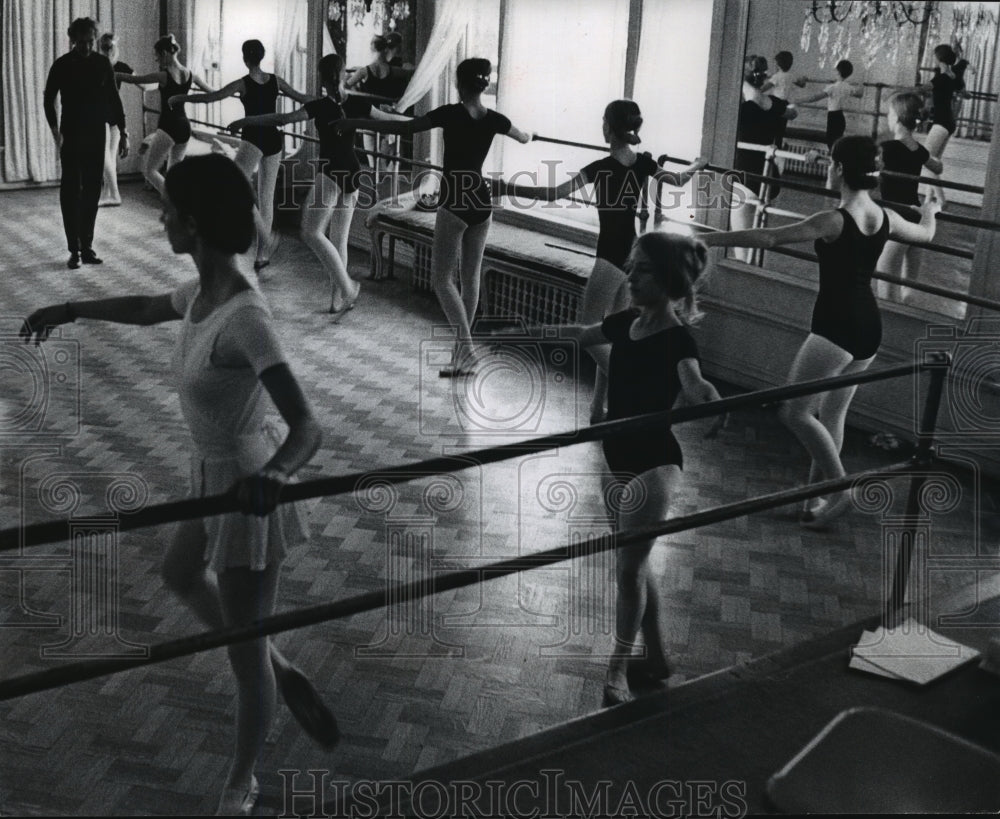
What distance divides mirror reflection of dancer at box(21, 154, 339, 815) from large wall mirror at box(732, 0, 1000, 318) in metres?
3.87

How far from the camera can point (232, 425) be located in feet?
8.14

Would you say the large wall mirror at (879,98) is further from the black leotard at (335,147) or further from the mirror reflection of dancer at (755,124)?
the black leotard at (335,147)

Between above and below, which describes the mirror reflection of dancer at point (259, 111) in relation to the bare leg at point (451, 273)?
above

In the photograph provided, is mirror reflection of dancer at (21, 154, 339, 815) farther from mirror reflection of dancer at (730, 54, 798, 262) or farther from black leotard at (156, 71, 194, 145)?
black leotard at (156, 71, 194, 145)

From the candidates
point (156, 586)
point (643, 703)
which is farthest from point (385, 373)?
point (643, 703)

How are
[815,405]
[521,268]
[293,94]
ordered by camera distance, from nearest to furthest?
[815,405], [521,268], [293,94]

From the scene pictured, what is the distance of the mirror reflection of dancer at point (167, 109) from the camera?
870cm

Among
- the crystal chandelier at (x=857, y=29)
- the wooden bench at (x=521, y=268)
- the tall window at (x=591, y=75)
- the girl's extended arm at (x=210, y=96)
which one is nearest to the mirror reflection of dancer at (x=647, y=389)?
the crystal chandelier at (x=857, y=29)

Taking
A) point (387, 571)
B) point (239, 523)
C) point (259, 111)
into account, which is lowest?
point (387, 571)

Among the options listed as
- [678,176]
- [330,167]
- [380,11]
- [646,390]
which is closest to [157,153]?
[380,11]

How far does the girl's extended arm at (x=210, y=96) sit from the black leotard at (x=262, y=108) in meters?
0.07

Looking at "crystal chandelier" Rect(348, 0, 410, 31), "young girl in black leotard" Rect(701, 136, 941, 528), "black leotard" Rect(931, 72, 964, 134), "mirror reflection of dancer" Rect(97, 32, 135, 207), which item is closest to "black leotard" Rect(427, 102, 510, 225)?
"young girl in black leotard" Rect(701, 136, 941, 528)

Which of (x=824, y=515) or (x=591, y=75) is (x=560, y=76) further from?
(x=824, y=515)

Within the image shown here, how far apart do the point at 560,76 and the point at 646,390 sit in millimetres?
5492
